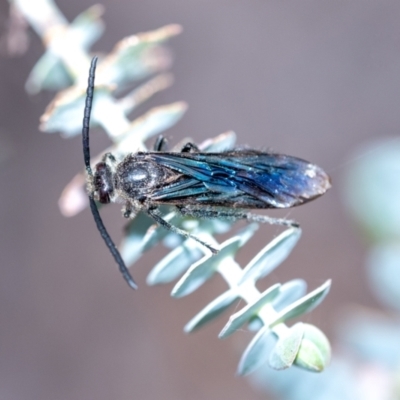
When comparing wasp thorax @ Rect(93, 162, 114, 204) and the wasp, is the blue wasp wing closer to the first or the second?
the wasp

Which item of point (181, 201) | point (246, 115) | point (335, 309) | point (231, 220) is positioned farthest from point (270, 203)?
point (246, 115)

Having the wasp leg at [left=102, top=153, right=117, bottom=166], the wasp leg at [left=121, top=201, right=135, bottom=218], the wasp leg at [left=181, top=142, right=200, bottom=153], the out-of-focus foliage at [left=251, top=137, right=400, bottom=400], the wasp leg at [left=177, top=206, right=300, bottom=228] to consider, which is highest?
the wasp leg at [left=102, top=153, right=117, bottom=166]

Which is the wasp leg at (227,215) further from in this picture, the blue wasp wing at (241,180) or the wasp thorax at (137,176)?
the wasp thorax at (137,176)

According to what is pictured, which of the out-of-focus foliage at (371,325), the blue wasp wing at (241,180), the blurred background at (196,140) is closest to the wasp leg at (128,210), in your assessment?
the blue wasp wing at (241,180)

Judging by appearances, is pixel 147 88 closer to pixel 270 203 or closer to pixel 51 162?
pixel 270 203

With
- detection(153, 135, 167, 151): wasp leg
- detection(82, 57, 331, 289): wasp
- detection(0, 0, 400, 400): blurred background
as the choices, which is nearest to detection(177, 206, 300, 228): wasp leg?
detection(82, 57, 331, 289): wasp

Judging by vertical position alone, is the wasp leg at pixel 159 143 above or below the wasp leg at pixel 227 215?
above

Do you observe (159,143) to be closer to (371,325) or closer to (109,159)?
(109,159)
